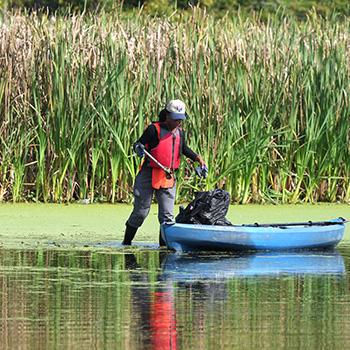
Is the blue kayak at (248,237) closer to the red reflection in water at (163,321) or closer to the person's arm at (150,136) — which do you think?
the person's arm at (150,136)

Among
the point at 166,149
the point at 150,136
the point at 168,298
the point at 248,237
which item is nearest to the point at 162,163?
the point at 166,149

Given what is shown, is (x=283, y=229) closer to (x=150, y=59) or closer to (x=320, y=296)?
(x=320, y=296)

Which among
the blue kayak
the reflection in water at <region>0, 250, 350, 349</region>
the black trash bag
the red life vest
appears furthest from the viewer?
the red life vest

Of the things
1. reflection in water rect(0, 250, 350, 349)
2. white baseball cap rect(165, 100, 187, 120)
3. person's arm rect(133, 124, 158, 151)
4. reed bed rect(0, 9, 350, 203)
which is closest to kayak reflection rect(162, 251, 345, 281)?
reflection in water rect(0, 250, 350, 349)

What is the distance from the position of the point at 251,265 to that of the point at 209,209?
4.07ft

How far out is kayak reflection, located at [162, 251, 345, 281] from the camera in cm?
1102

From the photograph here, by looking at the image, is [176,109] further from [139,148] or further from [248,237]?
[248,237]

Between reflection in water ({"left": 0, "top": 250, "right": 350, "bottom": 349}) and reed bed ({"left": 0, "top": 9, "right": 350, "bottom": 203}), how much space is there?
425 cm

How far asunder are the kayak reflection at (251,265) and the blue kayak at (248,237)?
0.30ft

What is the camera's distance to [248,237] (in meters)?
12.5

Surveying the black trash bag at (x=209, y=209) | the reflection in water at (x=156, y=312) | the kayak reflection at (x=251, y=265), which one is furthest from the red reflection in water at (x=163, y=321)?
the black trash bag at (x=209, y=209)

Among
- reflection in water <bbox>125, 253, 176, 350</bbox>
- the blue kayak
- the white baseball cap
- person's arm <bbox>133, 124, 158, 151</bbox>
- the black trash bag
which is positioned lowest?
the blue kayak

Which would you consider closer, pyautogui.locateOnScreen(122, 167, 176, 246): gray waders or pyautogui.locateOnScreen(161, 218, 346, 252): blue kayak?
pyautogui.locateOnScreen(161, 218, 346, 252): blue kayak

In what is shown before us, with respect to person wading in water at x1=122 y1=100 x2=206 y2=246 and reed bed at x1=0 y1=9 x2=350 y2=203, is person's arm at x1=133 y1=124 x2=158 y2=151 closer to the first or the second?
person wading in water at x1=122 y1=100 x2=206 y2=246
